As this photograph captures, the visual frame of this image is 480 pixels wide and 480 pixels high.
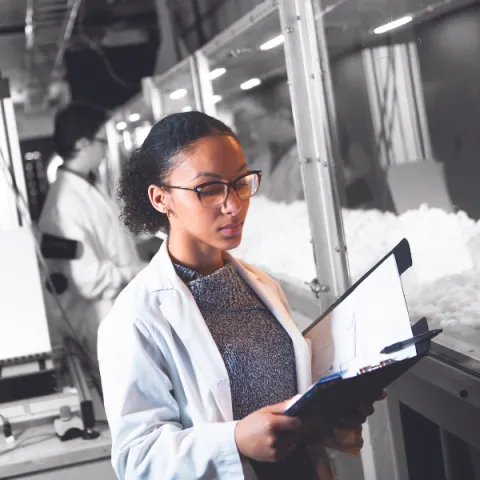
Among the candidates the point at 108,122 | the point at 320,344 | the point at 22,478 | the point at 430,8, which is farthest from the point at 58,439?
the point at 108,122

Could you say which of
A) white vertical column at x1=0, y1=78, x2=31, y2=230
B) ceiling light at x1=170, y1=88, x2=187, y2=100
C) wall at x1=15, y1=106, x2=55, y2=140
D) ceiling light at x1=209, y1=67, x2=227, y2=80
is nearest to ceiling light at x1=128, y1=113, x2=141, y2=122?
ceiling light at x1=170, y1=88, x2=187, y2=100

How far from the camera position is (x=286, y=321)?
3.73 ft

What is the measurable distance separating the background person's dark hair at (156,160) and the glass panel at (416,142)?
1.69 ft

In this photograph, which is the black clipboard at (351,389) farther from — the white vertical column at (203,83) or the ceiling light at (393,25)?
the white vertical column at (203,83)

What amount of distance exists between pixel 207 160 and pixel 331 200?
0.93 meters

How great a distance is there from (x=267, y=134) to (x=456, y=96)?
121 centimetres

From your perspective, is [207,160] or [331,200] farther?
[331,200]

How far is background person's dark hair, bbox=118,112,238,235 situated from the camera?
109 cm

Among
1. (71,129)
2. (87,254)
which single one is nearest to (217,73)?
(71,129)

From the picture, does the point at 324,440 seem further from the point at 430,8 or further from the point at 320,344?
the point at 430,8

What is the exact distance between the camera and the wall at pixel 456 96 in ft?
4.36

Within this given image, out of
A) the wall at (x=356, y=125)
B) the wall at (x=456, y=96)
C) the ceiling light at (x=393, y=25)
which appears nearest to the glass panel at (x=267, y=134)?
the wall at (x=356, y=125)

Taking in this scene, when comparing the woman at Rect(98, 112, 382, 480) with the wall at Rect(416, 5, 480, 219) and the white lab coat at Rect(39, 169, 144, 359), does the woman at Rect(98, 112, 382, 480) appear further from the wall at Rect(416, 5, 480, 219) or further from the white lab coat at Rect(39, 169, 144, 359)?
the white lab coat at Rect(39, 169, 144, 359)

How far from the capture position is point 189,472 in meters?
0.97
